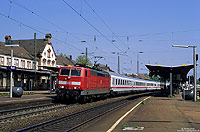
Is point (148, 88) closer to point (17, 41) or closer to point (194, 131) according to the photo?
point (17, 41)

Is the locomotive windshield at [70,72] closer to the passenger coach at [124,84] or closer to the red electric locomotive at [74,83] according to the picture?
the red electric locomotive at [74,83]

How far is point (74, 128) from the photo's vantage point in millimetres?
11906

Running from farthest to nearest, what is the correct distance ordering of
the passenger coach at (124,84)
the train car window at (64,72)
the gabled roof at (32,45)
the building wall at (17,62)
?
1. the gabled roof at (32,45)
2. the building wall at (17,62)
3. the passenger coach at (124,84)
4. the train car window at (64,72)

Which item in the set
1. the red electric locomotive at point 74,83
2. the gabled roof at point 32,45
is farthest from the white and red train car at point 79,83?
the gabled roof at point 32,45

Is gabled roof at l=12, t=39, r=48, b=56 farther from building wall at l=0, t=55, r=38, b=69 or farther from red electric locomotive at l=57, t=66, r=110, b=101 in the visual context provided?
red electric locomotive at l=57, t=66, r=110, b=101

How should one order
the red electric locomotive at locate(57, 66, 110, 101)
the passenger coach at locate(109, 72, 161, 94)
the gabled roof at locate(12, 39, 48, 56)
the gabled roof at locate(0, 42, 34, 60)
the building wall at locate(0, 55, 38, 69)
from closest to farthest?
the red electric locomotive at locate(57, 66, 110, 101), the passenger coach at locate(109, 72, 161, 94), the building wall at locate(0, 55, 38, 69), the gabled roof at locate(0, 42, 34, 60), the gabled roof at locate(12, 39, 48, 56)

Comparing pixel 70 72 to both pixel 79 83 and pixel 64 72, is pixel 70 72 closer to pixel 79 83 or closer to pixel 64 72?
pixel 64 72

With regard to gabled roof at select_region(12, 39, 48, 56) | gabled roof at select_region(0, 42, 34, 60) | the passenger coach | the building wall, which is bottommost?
the passenger coach

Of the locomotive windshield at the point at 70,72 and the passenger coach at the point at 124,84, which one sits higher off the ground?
the locomotive windshield at the point at 70,72

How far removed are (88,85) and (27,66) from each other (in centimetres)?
3843

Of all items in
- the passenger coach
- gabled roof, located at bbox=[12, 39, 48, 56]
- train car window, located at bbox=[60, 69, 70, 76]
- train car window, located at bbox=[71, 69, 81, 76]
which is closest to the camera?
train car window, located at bbox=[71, 69, 81, 76]

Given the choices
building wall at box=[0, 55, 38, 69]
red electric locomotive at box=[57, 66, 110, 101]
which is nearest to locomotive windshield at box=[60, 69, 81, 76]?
red electric locomotive at box=[57, 66, 110, 101]

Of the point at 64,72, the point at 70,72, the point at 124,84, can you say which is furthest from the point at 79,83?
the point at 124,84

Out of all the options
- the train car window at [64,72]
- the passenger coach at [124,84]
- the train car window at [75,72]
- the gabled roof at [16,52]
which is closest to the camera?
the train car window at [75,72]
